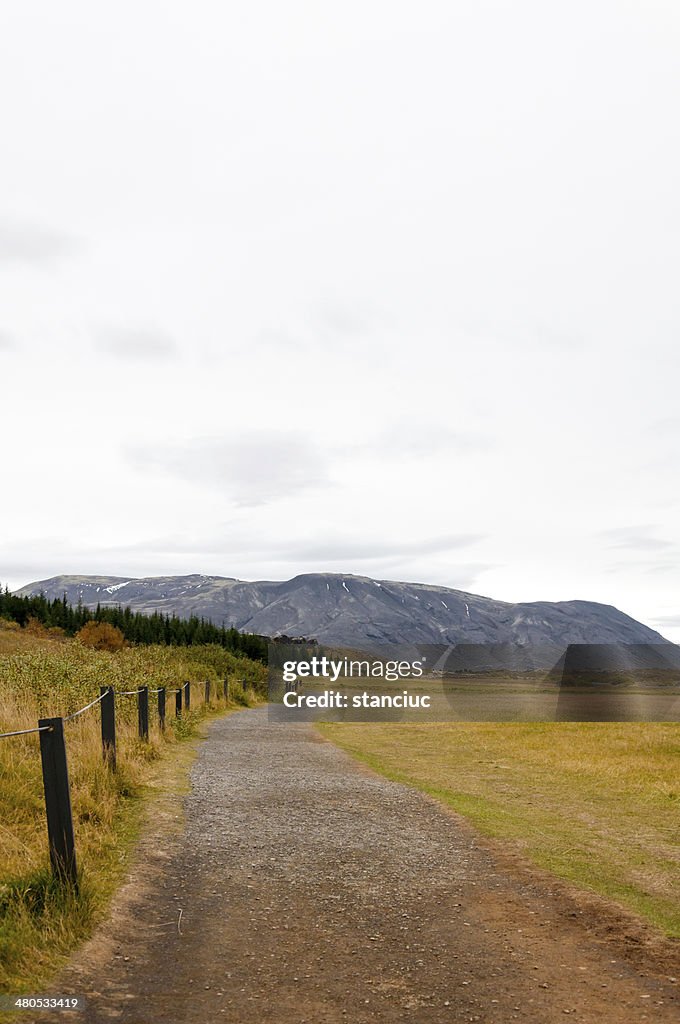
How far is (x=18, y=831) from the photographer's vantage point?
8.90 metres

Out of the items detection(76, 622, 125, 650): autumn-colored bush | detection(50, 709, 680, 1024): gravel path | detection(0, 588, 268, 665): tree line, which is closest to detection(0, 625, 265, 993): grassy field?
A: detection(50, 709, 680, 1024): gravel path

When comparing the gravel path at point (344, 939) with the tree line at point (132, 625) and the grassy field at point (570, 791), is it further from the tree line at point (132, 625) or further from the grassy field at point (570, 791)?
the tree line at point (132, 625)

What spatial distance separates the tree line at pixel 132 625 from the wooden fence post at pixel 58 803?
88.6 m

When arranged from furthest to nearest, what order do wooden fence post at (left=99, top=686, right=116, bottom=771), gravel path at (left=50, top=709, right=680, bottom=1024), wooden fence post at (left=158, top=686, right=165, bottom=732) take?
wooden fence post at (left=158, top=686, right=165, bottom=732) < wooden fence post at (left=99, top=686, right=116, bottom=771) < gravel path at (left=50, top=709, right=680, bottom=1024)

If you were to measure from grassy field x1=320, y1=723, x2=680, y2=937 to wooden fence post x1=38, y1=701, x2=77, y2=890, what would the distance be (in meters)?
5.61

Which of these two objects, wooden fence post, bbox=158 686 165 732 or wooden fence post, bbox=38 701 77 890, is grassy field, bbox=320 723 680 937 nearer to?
wooden fence post, bbox=158 686 165 732

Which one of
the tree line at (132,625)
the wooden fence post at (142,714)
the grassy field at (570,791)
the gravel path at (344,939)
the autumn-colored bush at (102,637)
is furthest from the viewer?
the tree line at (132,625)

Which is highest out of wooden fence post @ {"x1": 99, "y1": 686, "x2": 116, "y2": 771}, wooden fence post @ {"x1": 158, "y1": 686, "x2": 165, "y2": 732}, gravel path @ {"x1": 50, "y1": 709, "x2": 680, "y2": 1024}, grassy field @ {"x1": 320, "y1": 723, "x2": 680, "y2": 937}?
wooden fence post @ {"x1": 99, "y1": 686, "x2": 116, "y2": 771}

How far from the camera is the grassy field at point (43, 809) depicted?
246 inches

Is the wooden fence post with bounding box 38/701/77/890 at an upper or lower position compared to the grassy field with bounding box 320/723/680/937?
upper

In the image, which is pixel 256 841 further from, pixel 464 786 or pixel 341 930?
pixel 464 786

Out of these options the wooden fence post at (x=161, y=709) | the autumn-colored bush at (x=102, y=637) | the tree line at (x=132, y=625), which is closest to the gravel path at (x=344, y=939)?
the wooden fence post at (x=161, y=709)

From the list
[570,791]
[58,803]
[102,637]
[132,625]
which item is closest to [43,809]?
[58,803]

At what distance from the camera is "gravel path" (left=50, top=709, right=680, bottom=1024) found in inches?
222
